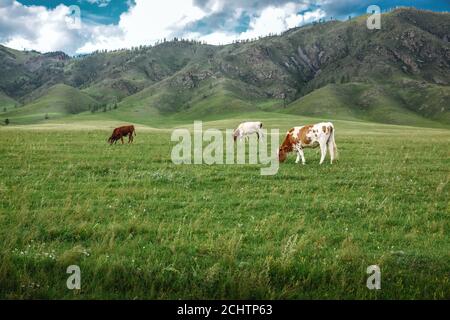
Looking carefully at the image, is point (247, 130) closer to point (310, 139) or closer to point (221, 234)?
point (310, 139)

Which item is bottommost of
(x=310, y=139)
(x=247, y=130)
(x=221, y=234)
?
(x=221, y=234)

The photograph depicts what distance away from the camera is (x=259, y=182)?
16406 millimetres

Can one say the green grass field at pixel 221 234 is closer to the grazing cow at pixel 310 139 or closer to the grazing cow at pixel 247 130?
the grazing cow at pixel 310 139

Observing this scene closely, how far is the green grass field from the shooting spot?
694cm

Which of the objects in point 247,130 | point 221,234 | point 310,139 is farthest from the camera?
point 247,130

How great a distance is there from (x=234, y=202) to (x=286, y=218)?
2.32 meters

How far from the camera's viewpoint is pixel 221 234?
961 cm

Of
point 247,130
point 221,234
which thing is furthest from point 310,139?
point 247,130

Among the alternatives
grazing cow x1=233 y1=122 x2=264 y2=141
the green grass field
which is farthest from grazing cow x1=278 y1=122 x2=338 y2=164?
grazing cow x1=233 y1=122 x2=264 y2=141

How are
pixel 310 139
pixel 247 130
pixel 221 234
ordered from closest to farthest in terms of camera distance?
pixel 221 234
pixel 310 139
pixel 247 130

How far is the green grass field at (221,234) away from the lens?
273 inches

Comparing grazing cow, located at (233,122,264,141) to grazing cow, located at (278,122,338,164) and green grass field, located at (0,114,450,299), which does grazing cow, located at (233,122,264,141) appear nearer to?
grazing cow, located at (278,122,338,164)

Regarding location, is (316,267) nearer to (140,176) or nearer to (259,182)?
(259,182)
